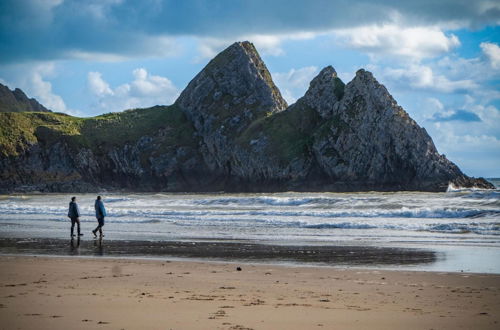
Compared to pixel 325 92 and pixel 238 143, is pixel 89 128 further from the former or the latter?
pixel 325 92

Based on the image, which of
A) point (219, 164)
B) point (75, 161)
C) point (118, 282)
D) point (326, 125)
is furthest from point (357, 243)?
point (75, 161)

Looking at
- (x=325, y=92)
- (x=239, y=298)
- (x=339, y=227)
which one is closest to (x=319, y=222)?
(x=339, y=227)

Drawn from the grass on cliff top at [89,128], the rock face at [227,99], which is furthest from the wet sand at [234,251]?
the grass on cliff top at [89,128]

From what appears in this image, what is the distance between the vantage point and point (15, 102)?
126 meters

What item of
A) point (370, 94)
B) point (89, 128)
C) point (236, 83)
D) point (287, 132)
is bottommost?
point (287, 132)

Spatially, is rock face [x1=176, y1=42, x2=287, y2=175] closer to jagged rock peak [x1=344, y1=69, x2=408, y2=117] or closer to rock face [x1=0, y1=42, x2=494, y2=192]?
rock face [x1=0, y1=42, x2=494, y2=192]

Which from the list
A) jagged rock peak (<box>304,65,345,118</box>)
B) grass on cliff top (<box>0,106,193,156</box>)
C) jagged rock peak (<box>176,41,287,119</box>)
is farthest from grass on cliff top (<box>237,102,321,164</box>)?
grass on cliff top (<box>0,106,193,156</box>)

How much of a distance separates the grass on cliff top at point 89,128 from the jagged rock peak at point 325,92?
20349 mm

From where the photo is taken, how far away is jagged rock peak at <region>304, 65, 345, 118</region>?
251 ft

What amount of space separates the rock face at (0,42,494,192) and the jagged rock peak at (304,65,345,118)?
132 mm

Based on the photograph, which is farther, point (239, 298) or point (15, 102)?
point (15, 102)

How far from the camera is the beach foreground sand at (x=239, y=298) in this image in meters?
8.32

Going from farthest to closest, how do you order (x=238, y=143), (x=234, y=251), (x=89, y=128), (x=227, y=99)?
(x=89, y=128)
(x=227, y=99)
(x=238, y=143)
(x=234, y=251)

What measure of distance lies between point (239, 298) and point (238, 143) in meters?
70.3
